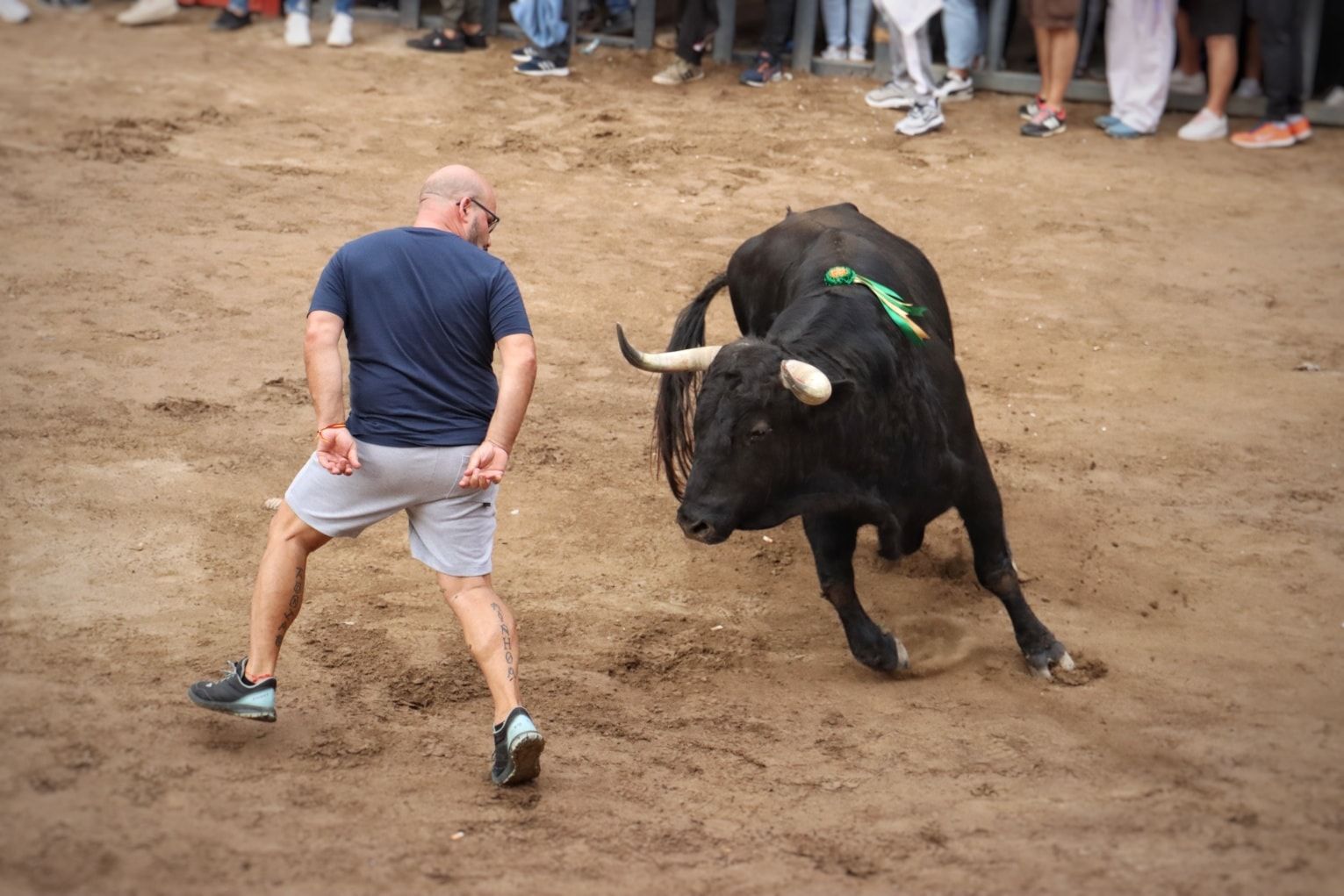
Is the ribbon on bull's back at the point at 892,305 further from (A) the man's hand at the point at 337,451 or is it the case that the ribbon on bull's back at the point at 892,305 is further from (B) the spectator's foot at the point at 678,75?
(B) the spectator's foot at the point at 678,75

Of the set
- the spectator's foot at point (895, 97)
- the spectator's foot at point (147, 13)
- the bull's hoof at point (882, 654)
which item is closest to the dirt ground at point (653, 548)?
the bull's hoof at point (882, 654)

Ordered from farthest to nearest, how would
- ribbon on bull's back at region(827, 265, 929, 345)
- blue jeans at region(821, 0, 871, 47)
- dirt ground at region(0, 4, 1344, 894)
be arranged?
1. blue jeans at region(821, 0, 871, 47)
2. ribbon on bull's back at region(827, 265, 929, 345)
3. dirt ground at region(0, 4, 1344, 894)

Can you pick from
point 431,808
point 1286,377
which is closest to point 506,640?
point 431,808

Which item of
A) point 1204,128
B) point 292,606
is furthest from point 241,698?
point 1204,128

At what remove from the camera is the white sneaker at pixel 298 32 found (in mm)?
12984

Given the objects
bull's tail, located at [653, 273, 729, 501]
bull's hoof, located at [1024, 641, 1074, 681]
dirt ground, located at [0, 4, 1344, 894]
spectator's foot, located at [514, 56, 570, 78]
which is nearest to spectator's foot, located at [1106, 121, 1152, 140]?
dirt ground, located at [0, 4, 1344, 894]

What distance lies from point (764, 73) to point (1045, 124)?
2381mm

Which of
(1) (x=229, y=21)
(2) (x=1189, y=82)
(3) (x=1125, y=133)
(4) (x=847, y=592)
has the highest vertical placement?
(1) (x=229, y=21)

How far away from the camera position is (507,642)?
15.1 feet

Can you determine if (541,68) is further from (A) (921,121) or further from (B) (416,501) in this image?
(B) (416,501)

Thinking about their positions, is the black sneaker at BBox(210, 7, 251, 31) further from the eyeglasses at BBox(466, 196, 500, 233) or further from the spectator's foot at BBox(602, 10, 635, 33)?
the eyeglasses at BBox(466, 196, 500, 233)

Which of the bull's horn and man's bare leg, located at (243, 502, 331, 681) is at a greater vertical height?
the bull's horn

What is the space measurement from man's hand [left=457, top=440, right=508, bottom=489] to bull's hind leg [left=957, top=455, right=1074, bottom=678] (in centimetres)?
200

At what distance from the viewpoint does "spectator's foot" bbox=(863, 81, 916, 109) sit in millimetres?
11867
